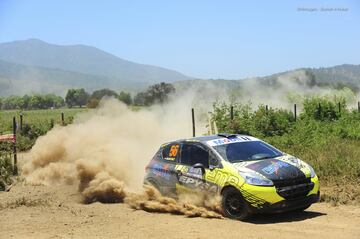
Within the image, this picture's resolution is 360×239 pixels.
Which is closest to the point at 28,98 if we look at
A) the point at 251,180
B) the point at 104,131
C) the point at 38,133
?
the point at 38,133

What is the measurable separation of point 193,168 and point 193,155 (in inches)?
15.3

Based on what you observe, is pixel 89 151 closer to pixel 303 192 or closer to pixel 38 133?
pixel 303 192

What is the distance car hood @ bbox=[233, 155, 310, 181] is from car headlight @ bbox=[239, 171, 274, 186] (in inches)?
3.5

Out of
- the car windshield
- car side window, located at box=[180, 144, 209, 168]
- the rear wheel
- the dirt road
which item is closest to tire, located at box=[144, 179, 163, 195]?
the rear wheel

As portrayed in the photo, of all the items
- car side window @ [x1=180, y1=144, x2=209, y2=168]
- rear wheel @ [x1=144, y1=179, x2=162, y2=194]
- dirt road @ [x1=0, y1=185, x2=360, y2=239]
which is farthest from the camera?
rear wheel @ [x1=144, y1=179, x2=162, y2=194]

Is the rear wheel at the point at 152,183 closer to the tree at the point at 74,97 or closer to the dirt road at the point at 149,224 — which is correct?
the dirt road at the point at 149,224

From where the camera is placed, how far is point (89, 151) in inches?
631

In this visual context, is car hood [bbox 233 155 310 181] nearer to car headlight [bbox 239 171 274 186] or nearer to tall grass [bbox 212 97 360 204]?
car headlight [bbox 239 171 274 186]

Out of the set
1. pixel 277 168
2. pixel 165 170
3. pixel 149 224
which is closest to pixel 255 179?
pixel 277 168

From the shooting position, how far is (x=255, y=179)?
9602 mm

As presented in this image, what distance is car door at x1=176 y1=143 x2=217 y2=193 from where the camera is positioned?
418 inches

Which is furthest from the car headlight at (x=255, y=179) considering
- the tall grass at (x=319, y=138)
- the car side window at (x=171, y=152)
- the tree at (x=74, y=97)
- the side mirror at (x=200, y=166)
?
the tree at (x=74, y=97)

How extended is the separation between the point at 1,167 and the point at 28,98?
450ft

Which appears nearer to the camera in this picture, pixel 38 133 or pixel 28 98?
pixel 38 133
